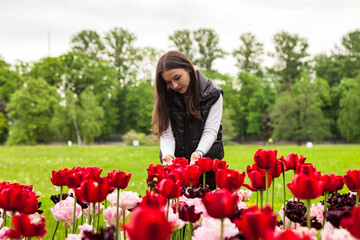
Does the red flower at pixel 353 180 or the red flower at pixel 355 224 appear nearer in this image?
the red flower at pixel 355 224

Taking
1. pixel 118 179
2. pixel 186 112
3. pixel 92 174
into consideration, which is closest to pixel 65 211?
pixel 92 174

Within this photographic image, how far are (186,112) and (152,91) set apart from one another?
34429 millimetres

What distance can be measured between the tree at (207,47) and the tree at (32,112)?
55.1ft

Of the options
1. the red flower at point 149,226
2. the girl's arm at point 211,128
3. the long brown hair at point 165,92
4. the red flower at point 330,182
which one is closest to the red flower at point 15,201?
the red flower at point 149,226

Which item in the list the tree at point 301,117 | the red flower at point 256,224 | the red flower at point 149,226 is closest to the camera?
the red flower at point 149,226

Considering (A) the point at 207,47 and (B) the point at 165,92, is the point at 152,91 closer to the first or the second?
(A) the point at 207,47

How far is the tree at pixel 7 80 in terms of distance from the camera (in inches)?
1596

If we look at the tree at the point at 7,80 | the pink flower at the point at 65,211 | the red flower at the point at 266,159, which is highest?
the tree at the point at 7,80

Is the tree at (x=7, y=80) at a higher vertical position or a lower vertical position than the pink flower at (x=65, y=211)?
higher

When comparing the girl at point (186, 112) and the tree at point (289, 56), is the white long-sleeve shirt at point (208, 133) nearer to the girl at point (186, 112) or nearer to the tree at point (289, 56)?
the girl at point (186, 112)

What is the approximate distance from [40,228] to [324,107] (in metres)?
45.4

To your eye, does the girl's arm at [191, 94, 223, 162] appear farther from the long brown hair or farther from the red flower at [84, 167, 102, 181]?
the red flower at [84, 167, 102, 181]

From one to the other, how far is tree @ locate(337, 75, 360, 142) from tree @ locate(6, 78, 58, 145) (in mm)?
26251

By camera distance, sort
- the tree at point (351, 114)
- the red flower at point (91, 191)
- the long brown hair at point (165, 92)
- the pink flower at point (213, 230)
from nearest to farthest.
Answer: the pink flower at point (213, 230) → the red flower at point (91, 191) → the long brown hair at point (165, 92) → the tree at point (351, 114)
